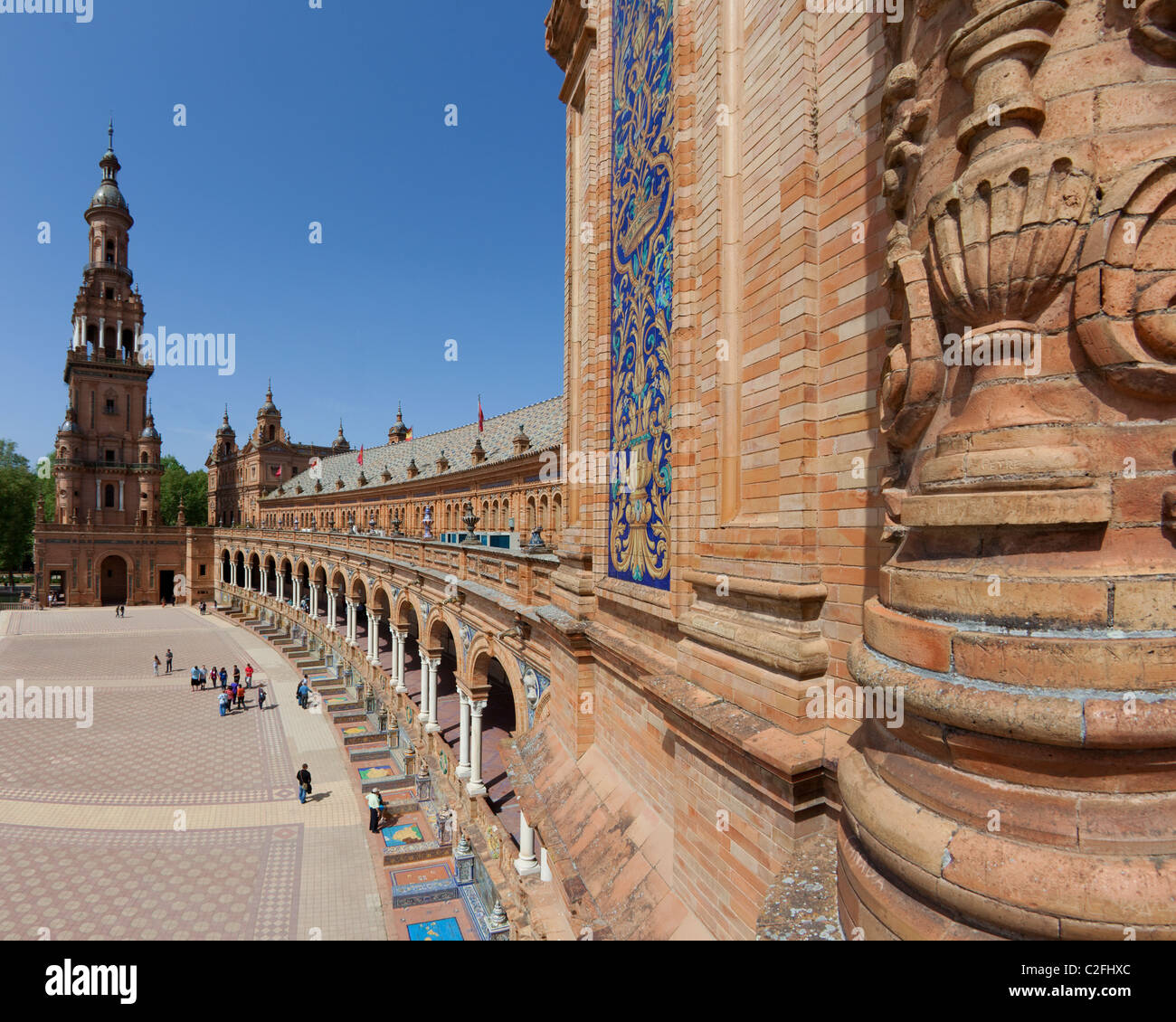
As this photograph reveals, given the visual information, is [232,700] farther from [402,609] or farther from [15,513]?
[15,513]

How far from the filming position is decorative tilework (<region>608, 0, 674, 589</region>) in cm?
643

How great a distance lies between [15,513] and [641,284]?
3169 inches

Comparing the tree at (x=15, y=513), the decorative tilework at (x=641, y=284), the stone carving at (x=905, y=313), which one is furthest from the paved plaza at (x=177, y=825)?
the tree at (x=15, y=513)

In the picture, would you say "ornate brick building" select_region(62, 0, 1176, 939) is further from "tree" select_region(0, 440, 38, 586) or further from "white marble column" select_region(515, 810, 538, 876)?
"tree" select_region(0, 440, 38, 586)

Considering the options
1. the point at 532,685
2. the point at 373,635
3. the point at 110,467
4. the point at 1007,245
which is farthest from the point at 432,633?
the point at 110,467

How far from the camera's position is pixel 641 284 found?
23.5ft

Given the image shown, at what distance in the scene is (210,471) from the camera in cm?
8650

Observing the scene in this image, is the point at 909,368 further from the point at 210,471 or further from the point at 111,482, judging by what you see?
the point at 210,471

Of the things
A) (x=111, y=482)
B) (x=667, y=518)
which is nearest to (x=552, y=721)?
(x=667, y=518)

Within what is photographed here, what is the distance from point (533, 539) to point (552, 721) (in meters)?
4.85

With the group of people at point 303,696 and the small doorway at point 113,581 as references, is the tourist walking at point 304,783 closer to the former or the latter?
the group of people at point 303,696

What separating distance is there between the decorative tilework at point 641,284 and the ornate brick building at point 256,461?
235 feet
